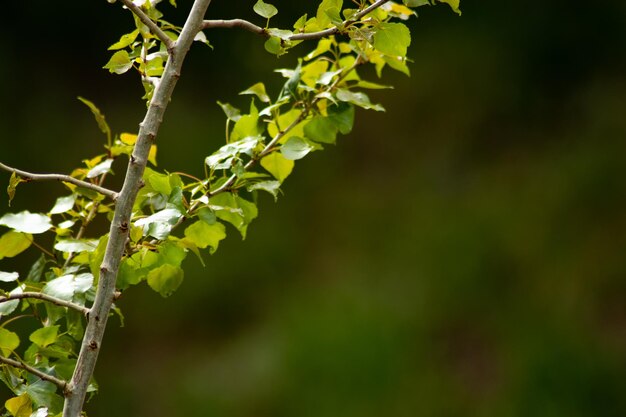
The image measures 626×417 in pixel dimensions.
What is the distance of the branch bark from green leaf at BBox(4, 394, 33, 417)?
1.9 inches

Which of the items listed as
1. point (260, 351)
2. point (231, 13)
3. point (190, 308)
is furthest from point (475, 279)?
point (231, 13)

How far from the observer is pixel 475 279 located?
1855 mm

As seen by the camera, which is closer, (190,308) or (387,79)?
(190,308)

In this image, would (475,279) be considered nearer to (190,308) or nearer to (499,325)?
(499,325)

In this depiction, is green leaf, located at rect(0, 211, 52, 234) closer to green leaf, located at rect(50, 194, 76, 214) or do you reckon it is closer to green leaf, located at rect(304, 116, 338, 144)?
green leaf, located at rect(50, 194, 76, 214)

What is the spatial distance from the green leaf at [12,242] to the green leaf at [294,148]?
22cm

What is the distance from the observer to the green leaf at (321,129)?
0.70m

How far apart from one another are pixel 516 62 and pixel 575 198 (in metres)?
0.36

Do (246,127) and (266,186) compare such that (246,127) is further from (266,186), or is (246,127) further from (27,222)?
(27,222)

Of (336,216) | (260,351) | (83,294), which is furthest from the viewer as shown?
(336,216)

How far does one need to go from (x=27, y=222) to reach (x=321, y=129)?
246 mm

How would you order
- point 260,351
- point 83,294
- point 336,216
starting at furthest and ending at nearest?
1. point 336,216
2. point 260,351
3. point 83,294

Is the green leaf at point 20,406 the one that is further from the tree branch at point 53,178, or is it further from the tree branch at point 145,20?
the tree branch at point 145,20

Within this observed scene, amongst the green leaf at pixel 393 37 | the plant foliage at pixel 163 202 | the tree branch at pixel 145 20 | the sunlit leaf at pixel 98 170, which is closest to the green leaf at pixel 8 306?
the plant foliage at pixel 163 202
